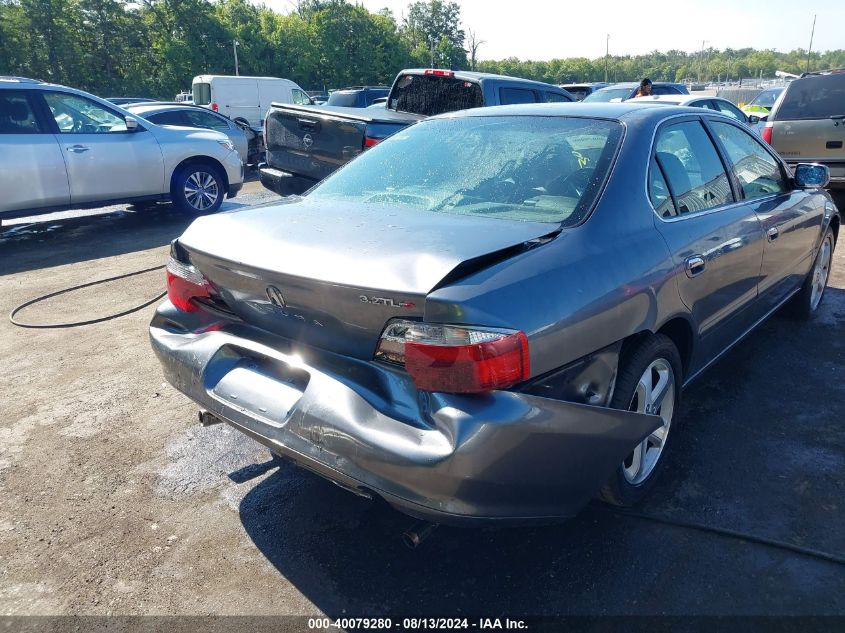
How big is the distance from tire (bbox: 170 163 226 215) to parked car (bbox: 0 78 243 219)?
1 cm

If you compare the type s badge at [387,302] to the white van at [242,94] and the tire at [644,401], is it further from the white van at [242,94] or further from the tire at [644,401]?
the white van at [242,94]

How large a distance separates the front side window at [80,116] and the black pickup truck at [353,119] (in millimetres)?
2115

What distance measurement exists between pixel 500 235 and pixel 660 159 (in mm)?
1104

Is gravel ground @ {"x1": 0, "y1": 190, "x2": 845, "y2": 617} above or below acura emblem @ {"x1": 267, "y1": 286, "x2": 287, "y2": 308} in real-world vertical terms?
below

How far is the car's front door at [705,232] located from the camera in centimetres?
285

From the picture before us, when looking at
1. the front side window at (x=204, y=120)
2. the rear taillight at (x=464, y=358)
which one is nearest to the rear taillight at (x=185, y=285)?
the rear taillight at (x=464, y=358)

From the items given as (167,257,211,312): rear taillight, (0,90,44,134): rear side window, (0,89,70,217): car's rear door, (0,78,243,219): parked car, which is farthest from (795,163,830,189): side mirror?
(0,90,44,134): rear side window

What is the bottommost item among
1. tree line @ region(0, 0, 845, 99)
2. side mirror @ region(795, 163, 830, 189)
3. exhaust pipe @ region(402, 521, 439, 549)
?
exhaust pipe @ region(402, 521, 439, 549)

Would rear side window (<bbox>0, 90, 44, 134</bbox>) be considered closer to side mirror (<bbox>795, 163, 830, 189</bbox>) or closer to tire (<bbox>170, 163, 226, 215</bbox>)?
tire (<bbox>170, 163, 226, 215</bbox>)

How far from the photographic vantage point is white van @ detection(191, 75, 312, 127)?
1955cm

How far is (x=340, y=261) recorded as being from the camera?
7.16ft

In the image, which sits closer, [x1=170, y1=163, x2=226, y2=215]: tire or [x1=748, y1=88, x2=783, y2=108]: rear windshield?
[x1=170, y1=163, x2=226, y2=215]: tire

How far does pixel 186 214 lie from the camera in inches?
364

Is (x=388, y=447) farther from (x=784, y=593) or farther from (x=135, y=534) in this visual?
(x=784, y=593)
